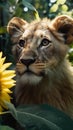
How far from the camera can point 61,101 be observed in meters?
2.94

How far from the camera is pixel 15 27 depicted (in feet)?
10.5

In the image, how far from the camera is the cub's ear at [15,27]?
3054 millimetres

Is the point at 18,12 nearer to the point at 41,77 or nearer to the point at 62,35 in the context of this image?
the point at 62,35

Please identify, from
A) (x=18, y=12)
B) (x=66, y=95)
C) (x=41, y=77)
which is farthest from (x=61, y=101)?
(x=18, y=12)

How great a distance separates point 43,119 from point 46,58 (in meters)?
1.26

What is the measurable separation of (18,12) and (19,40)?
23 cm

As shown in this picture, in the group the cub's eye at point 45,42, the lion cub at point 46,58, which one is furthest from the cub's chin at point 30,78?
the cub's eye at point 45,42

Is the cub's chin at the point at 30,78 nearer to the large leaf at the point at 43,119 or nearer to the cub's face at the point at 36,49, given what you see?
the cub's face at the point at 36,49

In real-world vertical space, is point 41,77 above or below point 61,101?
above

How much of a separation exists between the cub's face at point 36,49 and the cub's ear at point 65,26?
0.03m

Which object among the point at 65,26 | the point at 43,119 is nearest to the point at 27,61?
the point at 65,26

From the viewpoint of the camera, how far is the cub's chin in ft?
8.76

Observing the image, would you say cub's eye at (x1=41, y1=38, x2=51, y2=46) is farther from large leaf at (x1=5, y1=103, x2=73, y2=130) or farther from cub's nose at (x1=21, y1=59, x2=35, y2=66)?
large leaf at (x1=5, y1=103, x2=73, y2=130)

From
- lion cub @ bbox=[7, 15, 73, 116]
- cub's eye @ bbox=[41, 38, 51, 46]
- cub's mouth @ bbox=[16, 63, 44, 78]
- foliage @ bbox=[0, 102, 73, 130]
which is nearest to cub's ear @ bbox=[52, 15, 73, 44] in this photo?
lion cub @ bbox=[7, 15, 73, 116]
